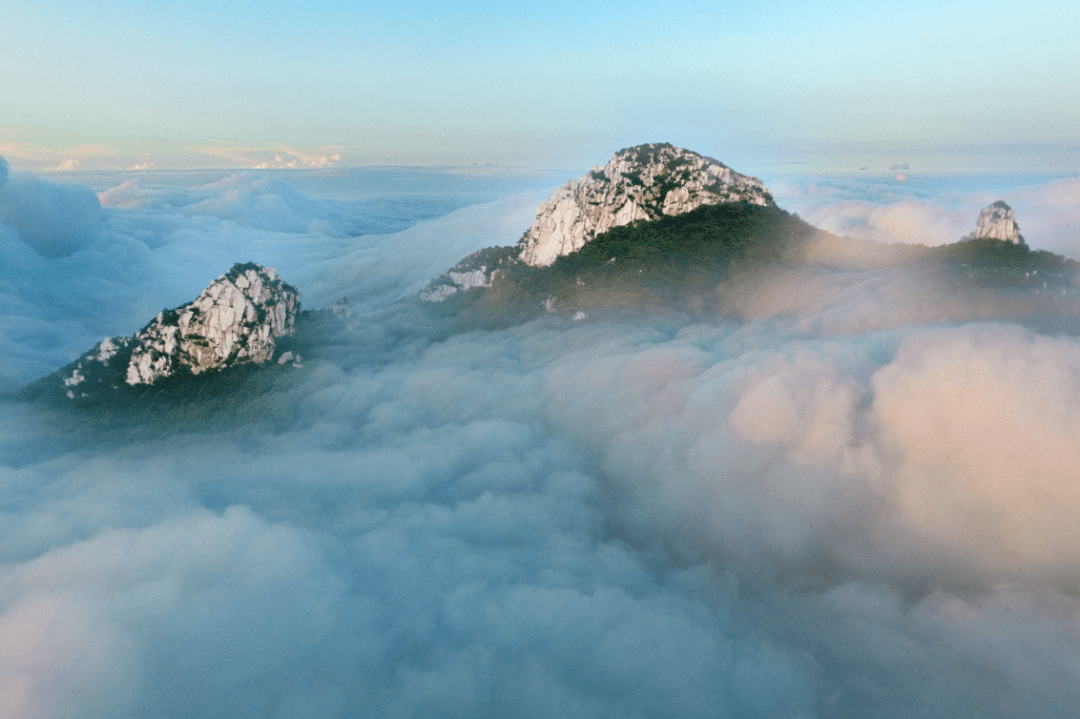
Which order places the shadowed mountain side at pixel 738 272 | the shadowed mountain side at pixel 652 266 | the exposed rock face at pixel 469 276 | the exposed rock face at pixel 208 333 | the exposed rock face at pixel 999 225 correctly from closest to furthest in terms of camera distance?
the shadowed mountain side at pixel 738 272, the exposed rock face at pixel 999 225, the exposed rock face at pixel 208 333, the shadowed mountain side at pixel 652 266, the exposed rock face at pixel 469 276

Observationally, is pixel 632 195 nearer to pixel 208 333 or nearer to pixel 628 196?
pixel 628 196

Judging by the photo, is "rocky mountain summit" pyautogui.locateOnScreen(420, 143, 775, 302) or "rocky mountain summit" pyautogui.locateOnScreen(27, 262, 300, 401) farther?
"rocky mountain summit" pyautogui.locateOnScreen(420, 143, 775, 302)

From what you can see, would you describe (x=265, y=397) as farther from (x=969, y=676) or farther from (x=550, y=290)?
(x=969, y=676)

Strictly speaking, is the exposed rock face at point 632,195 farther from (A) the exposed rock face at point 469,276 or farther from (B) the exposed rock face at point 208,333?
(B) the exposed rock face at point 208,333

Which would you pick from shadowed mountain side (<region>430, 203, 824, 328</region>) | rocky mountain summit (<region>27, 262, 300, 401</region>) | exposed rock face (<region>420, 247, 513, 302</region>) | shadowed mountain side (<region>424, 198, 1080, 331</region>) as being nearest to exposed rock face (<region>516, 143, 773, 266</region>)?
shadowed mountain side (<region>430, 203, 824, 328</region>)

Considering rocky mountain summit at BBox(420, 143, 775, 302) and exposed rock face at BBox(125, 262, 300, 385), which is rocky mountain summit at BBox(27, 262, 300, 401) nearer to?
exposed rock face at BBox(125, 262, 300, 385)

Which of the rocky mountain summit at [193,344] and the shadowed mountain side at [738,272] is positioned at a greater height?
the shadowed mountain side at [738,272]

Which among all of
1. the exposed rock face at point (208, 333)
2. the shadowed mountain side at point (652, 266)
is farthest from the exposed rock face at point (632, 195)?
the exposed rock face at point (208, 333)
